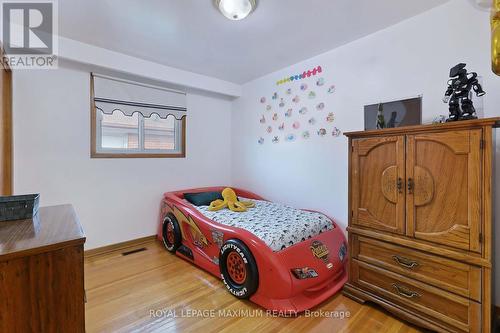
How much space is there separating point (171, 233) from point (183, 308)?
1.18 metres

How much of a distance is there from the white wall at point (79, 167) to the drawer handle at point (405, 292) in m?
2.80

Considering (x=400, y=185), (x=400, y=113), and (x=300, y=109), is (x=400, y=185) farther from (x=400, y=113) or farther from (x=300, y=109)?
(x=300, y=109)

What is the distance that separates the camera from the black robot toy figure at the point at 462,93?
1469 millimetres

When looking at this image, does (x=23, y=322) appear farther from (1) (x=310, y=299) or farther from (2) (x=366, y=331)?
(2) (x=366, y=331)

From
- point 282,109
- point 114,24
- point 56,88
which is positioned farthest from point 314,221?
point 56,88

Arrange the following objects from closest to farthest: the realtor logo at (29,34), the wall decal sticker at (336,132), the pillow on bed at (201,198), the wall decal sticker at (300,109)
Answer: the realtor logo at (29,34) → the wall decal sticker at (336,132) → the wall decal sticker at (300,109) → the pillow on bed at (201,198)

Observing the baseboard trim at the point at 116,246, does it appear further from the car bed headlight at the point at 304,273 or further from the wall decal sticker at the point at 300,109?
the car bed headlight at the point at 304,273

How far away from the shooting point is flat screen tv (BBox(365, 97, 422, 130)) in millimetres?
1914

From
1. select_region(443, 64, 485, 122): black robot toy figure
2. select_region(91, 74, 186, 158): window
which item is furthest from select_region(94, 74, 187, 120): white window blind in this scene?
select_region(443, 64, 485, 122): black robot toy figure

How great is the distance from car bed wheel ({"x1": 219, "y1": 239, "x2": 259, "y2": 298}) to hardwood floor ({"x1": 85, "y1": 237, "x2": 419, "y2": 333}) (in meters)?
0.10

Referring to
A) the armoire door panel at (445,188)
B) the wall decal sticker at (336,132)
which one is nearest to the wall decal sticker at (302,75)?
the wall decal sticker at (336,132)

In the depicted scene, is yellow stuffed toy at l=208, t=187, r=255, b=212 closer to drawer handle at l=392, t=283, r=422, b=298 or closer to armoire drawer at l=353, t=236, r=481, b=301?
armoire drawer at l=353, t=236, r=481, b=301

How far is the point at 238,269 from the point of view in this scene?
6.39ft

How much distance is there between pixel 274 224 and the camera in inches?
84.8
